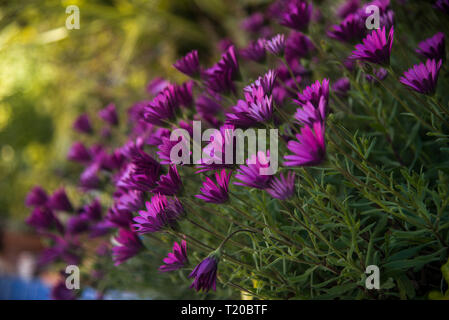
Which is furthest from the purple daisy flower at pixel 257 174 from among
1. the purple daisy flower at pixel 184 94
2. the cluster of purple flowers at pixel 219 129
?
the purple daisy flower at pixel 184 94

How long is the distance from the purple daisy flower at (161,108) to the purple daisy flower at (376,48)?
224 mm

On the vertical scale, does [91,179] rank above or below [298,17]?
below

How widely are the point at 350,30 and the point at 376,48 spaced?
13 centimetres

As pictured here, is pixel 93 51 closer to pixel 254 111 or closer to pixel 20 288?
pixel 20 288

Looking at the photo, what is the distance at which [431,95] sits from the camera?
1.28ft

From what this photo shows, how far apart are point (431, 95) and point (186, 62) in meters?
0.32

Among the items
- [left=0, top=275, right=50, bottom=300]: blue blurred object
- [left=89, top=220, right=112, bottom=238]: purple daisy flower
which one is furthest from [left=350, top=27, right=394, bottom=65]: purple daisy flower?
[left=0, top=275, right=50, bottom=300]: blue blurred object

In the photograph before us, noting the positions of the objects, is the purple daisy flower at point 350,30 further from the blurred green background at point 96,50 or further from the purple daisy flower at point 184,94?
the blurred green background at point 96,50

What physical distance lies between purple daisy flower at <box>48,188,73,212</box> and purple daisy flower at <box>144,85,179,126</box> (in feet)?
1.20

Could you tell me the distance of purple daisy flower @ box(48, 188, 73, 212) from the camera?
75 centimetres

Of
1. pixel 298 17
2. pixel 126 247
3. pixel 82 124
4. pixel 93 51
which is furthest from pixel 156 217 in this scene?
pixel 93 51

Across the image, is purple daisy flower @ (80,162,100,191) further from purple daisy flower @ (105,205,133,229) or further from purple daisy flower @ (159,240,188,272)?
purple daisy flower @ (159,240,188,272)

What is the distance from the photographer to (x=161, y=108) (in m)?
0.48

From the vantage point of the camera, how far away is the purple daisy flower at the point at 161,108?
48 centimetres
